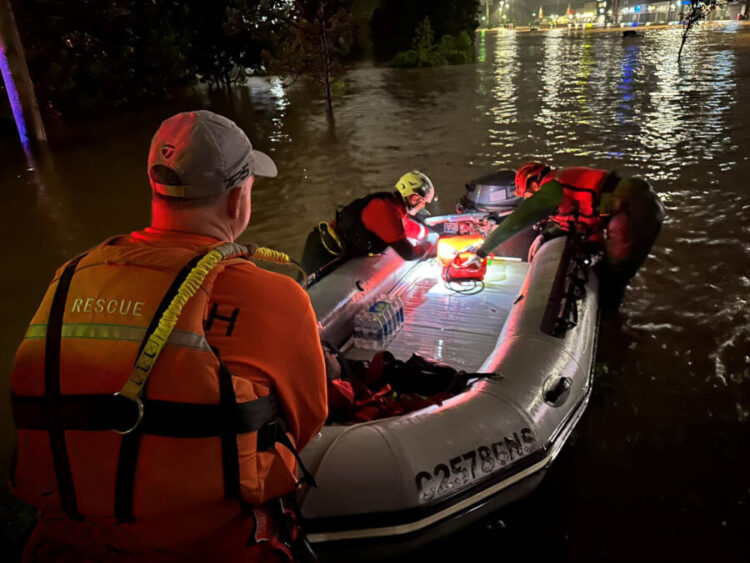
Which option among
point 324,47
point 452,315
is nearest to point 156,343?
point 452,315

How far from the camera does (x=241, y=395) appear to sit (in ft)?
3.77

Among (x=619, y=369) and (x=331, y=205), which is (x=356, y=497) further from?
(x=331, y=205)

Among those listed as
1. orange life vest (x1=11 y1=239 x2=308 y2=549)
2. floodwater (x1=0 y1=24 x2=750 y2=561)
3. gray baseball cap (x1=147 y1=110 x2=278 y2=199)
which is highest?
gray baseball cap (x1=147 y1=110 x2=278 y2=199)


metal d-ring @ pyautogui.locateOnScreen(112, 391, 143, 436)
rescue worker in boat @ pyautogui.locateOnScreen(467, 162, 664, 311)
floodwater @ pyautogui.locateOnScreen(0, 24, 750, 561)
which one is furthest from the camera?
rescue worker in boat @ pyautogui.locateOnScreen(467, 162, 664, 311)

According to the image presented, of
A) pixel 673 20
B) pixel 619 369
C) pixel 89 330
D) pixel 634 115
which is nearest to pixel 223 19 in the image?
pixel 634 115

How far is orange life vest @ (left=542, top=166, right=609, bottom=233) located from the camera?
405 centimetres

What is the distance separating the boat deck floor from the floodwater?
0.80 m

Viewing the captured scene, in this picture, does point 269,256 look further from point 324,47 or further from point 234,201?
point 324,47

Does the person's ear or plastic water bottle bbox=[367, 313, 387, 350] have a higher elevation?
the person's ear

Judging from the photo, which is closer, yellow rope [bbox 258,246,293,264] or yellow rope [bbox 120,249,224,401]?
yellow rope [bbox 120,249,224,401]

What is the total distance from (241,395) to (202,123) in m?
0.65

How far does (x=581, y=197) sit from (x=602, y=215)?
0.21 m

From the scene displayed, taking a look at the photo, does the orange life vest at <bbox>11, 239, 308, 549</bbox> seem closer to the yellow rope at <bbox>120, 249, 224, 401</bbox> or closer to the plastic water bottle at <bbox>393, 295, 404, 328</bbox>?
the yellow rope at <bbox>120, 249, 224, 401</bbox>

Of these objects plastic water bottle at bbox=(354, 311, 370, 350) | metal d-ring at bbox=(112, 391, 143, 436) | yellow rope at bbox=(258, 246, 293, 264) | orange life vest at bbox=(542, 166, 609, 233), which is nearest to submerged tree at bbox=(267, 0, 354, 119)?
orange life vest at bbox=(542, 166, 609, 233)
